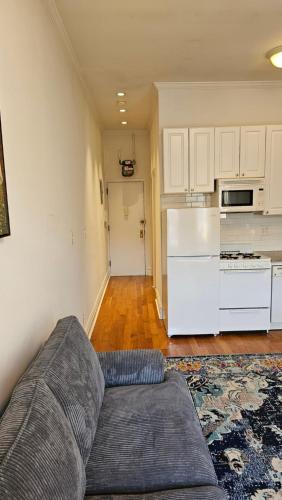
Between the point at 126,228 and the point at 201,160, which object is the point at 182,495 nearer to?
the point at 201,160

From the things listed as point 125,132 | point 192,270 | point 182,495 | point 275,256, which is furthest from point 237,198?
point 125,132

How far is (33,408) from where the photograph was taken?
107 centimetres

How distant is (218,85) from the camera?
156 inches

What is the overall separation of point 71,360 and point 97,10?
2.51 meters

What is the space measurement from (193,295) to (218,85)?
256cm

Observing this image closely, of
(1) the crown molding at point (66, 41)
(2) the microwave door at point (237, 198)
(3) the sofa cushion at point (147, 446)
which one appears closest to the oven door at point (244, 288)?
(2) the microwave door at point (237, 198)

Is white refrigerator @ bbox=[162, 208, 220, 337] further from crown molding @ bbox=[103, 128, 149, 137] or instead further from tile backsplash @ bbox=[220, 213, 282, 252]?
crown molding @ bbox=[103, 128, 149, 137]

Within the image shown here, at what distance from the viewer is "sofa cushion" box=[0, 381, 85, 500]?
833 millimetres

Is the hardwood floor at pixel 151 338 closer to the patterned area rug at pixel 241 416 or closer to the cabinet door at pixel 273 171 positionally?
the patterned area rug at pixel 241 416

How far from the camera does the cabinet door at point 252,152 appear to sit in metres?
3.79

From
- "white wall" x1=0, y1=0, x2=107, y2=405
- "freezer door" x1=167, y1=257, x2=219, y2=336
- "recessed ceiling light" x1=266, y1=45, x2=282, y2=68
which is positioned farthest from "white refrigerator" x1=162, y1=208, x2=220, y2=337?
"recessed ceiling light" x1=266, y1=45, x2=282, y2=68

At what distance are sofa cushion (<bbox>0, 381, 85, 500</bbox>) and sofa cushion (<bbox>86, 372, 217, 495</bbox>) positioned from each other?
0.72 feet

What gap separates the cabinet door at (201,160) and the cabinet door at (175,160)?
0.23 ft

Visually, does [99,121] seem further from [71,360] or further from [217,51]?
[71,360]
